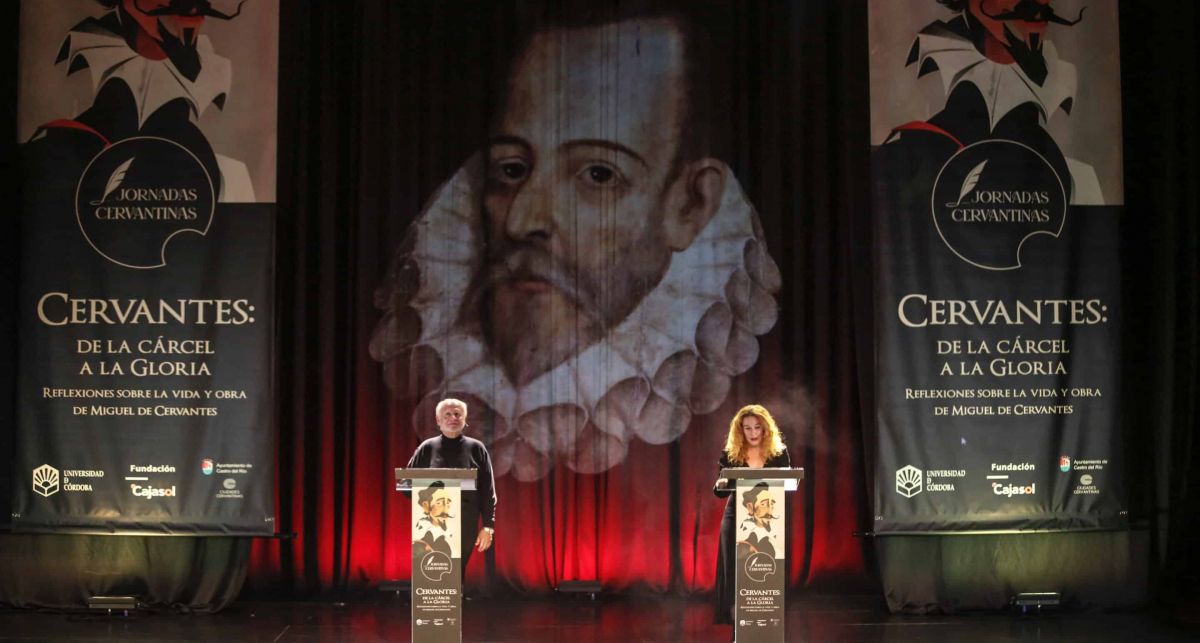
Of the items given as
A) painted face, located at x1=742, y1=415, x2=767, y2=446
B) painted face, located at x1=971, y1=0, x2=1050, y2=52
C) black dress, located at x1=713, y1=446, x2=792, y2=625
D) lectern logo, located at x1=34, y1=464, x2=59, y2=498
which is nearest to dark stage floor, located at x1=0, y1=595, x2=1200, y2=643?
black dress, located at x1=713, y1=446, x2=792, y2=625

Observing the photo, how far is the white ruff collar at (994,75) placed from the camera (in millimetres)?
6980

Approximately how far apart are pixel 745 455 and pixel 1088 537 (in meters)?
2.40

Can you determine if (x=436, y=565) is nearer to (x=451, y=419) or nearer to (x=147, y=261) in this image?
(x=451, y=419)

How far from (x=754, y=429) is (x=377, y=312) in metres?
2.59

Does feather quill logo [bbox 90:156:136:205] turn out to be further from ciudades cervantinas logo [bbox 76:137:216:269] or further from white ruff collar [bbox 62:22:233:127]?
white ruff collar [bbox 62:22:233:127]

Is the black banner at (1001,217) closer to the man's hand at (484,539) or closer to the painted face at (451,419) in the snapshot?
the man's hand at (484,539)

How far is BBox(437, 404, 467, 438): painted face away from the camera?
627 centimetres

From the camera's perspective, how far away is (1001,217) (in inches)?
275

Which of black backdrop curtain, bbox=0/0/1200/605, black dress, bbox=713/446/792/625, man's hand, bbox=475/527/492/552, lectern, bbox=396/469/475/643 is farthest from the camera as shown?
black backdrop curtain, bbox=0/0/1200/605

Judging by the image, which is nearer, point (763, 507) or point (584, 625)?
point (763, 507)

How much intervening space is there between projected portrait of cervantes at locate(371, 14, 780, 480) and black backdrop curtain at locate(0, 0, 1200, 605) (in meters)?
0.16

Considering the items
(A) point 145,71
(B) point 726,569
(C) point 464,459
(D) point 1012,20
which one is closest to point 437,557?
(C) point 464,459

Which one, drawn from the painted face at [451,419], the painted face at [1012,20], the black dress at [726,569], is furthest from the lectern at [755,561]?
the painted face at [1012,20]

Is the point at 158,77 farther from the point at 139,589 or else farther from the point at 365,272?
the point at 139,589
